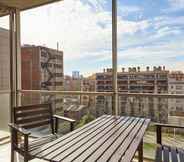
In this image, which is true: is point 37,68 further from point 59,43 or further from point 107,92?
point 107,92

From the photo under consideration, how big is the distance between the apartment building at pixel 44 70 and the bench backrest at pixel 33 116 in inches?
47.9

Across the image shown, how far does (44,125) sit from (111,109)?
111cm

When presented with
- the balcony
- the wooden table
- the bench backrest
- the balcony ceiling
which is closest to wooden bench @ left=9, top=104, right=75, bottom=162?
the bench backrest

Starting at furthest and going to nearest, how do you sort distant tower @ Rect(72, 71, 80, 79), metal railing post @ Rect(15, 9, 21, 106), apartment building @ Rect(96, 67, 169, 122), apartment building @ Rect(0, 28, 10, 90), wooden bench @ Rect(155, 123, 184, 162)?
metal railing post @ Rect(15, 9, 21, 106) → apartment building @ Rect(0, 28, 10, 90) → distant tower @ Rect(72, 71, 80, 79) → apartment building @ Rect(96, 67, 169, 122) → wooden bench @ Rect(155, 123, 184, 162)

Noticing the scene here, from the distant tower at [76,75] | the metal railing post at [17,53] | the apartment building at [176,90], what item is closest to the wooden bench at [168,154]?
the apartment building at [176,90]

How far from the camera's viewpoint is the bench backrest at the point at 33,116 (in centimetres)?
255

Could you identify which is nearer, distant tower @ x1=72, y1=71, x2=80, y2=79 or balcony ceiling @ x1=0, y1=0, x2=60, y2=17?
distant tower @ x1=72, y1=71, x2=80, y2=79

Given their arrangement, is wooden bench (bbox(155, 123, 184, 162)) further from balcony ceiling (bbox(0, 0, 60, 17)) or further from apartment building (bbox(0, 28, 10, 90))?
apartment building (bbox(0, 28, 10, 90))

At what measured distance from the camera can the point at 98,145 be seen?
1.61 meters

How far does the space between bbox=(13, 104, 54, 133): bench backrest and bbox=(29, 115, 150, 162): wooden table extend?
2.62 feet

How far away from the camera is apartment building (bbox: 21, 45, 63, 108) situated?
418 centimetres

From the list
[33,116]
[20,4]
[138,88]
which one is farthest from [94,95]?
[20,4]

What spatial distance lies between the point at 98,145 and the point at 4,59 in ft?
11.5

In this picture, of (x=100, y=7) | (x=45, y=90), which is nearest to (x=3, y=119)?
(x=45, y=90)
